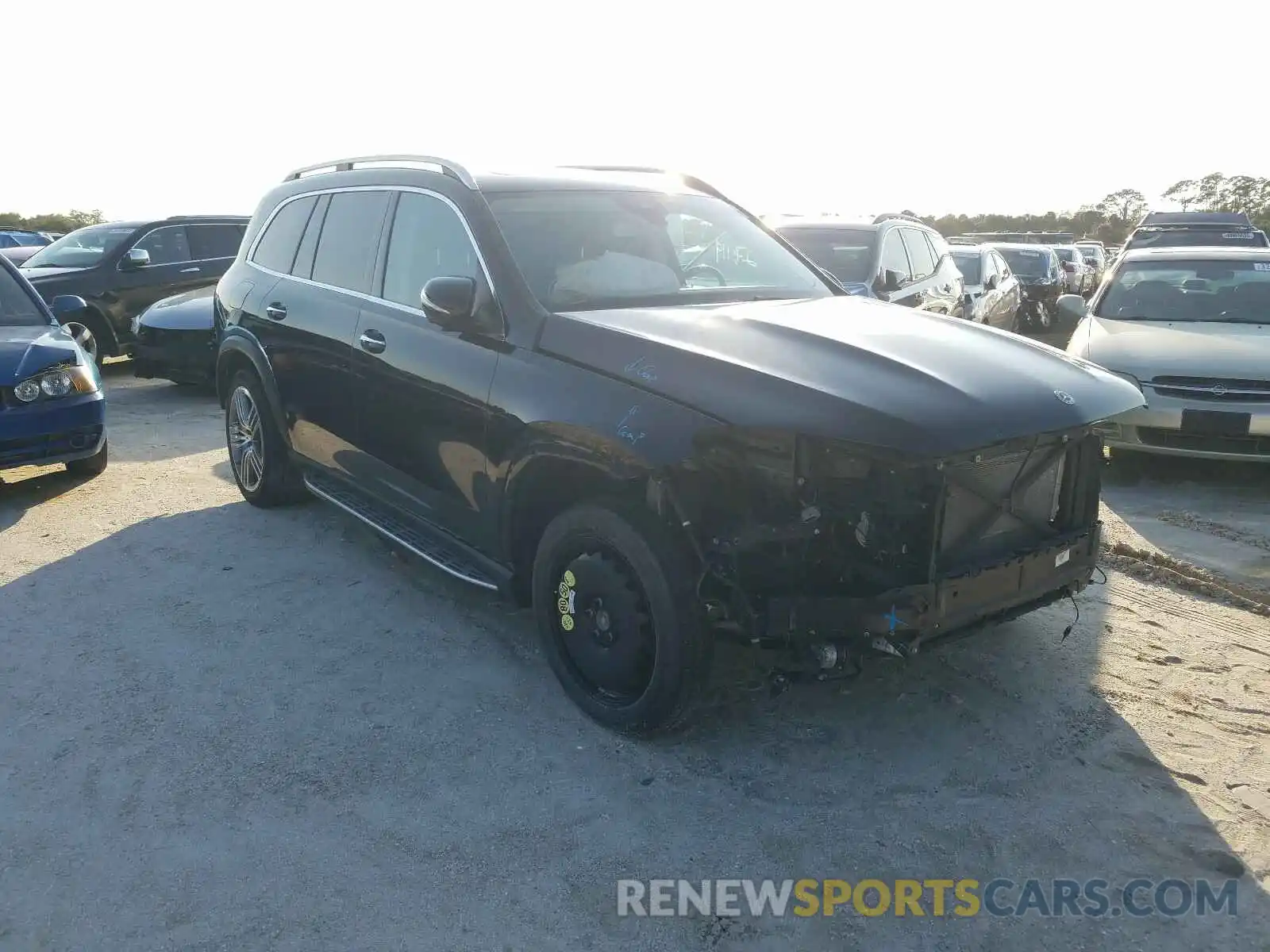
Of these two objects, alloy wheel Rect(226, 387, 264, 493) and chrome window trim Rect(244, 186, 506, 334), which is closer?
chrome window trim Rect(244, 186, 506, 334)

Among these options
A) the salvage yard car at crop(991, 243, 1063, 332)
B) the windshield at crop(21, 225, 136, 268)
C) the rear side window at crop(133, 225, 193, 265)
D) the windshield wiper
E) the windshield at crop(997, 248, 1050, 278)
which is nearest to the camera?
the windshield wiper

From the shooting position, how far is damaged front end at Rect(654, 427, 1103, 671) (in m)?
3.02

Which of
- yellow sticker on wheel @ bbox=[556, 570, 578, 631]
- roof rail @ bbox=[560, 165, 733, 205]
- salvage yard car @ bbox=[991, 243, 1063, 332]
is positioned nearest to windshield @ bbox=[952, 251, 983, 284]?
salvage yard car @ bbox=[991, 243, 1063, 332]

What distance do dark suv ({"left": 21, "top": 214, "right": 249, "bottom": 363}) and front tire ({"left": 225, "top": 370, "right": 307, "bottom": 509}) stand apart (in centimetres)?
574

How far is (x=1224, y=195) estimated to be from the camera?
64.7 m

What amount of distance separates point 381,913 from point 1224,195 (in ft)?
247

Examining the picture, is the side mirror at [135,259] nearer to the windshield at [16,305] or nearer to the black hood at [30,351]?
the windshield at [16,305]

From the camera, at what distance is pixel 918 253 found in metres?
10.5

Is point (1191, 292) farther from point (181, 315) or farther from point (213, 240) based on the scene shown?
point (213, 240)

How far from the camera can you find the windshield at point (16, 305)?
23.2 ft

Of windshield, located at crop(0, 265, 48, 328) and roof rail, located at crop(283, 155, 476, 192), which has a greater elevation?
roof rail, located at crop(283, 155, 476, 192)

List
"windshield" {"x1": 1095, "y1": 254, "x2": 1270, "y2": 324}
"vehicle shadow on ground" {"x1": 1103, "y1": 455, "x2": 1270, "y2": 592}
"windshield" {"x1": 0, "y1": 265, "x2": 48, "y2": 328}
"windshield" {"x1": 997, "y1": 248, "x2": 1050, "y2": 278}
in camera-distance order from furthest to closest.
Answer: "windshield" {"x1": 997, "y1": 248, "x2": 1050, "y2": 278} < "windshield" {"x1": 1095, "y1": 254, "x2": 1270, "y2": 324} < "windshield" {"x1": 0, "y1": 265, "x2": 48, "y2": 328} < "vehicle shadow on ground" {"x1": 1103, "y1": 455, "x2": 1270, "y2": 592}

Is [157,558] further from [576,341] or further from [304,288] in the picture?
[576,341]

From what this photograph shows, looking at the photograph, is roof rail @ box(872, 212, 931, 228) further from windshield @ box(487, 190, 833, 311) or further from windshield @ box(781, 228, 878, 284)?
windshield @ box(487, 190, 833, 311)
